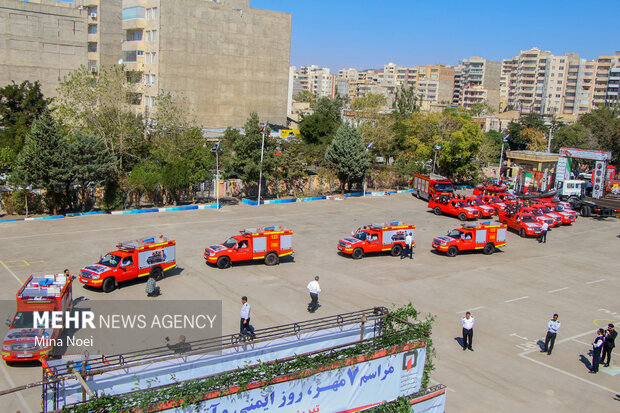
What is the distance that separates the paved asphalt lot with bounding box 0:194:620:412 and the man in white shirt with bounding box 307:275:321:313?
0.99ft

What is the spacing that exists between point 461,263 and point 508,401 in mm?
14340

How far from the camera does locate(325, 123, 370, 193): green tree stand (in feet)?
153

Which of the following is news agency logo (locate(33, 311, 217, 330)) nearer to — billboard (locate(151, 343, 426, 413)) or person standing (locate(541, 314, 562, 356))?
billboard (locate(151, 343, 426, 413))

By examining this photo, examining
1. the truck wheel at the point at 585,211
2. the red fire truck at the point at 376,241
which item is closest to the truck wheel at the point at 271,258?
the red fire truck at the point at 376,241

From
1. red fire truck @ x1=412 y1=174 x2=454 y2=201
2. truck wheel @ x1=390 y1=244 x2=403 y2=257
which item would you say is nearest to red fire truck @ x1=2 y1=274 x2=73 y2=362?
truck wheel @ x1=390 y1=244 x2=403 y2=257

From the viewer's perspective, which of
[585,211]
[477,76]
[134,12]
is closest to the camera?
[585,211]

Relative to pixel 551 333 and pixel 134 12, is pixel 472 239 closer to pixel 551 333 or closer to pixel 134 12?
pixel 551 333

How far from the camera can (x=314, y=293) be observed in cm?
1988

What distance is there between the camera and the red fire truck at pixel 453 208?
3916 cm

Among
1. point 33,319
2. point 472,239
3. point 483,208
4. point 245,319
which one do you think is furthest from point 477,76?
point 33,319

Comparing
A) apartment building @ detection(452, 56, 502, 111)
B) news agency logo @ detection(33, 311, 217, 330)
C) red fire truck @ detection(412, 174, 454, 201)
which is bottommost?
news agency logo @ detection(33, 311, 217, 330)

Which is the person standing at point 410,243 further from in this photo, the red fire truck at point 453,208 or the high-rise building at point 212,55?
the high-rise building at point 212,55

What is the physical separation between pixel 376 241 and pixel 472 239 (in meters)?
5.69

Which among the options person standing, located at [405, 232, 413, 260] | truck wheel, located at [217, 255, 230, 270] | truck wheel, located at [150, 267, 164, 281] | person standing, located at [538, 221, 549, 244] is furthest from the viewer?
person standing, located at [538, 221, 549, 244]
